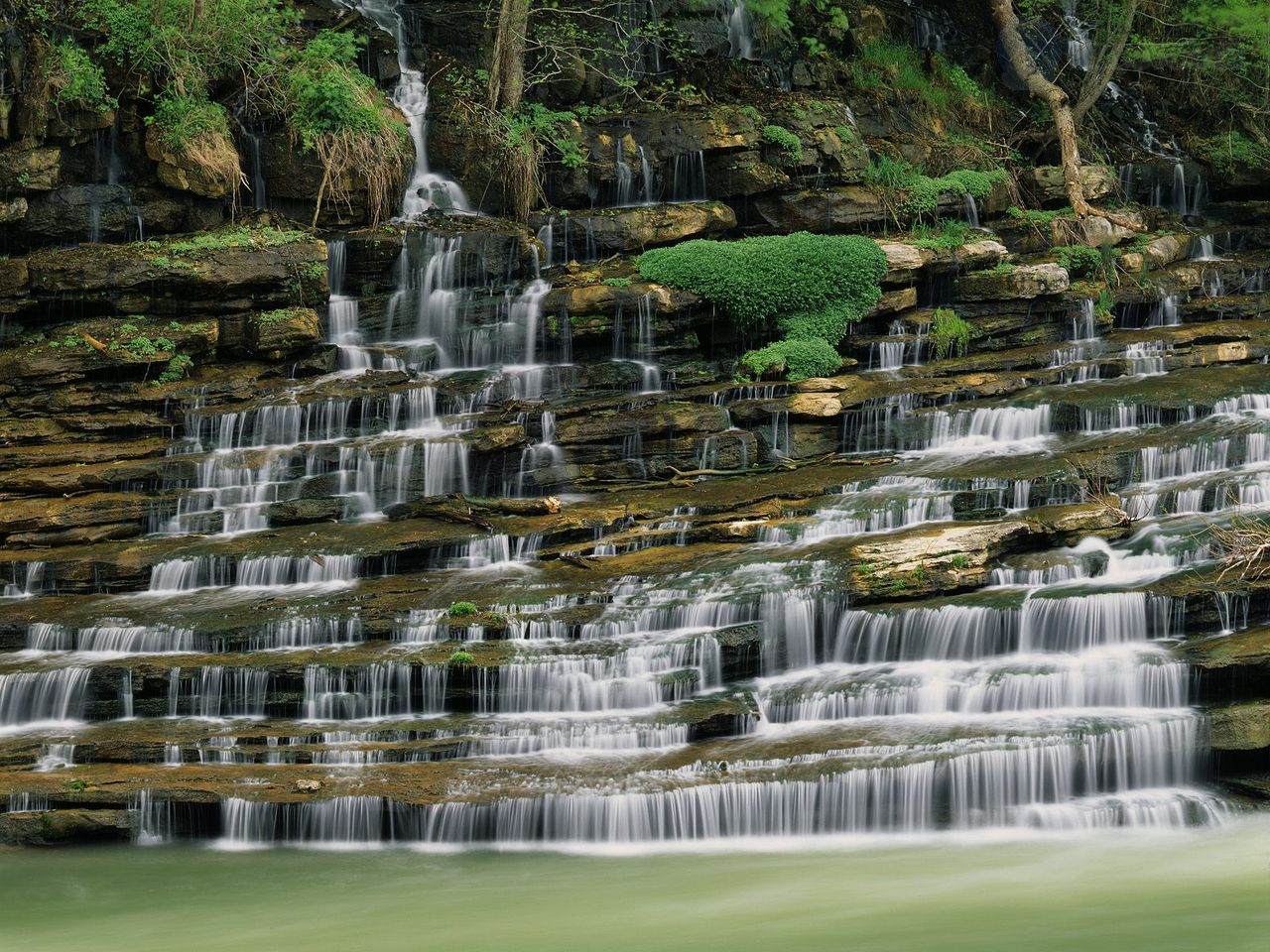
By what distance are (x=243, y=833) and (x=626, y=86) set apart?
17.3 metres

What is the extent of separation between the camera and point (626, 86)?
25422 millimetres

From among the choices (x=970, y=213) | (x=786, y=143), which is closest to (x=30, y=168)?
(x=786, y=143)

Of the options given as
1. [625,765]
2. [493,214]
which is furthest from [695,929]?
[493,214]

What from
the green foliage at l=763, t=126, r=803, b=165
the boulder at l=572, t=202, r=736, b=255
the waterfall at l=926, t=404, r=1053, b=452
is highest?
the green foliage at l=763, t=126, r=803, b=165

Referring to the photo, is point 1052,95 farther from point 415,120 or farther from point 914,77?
point 415,120

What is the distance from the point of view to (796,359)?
20.8m

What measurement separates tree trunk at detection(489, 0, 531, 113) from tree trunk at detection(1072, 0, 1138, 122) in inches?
419

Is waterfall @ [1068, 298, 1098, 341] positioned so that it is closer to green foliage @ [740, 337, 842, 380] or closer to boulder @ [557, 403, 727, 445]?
green foliage @ [740, 337, 842, 380]

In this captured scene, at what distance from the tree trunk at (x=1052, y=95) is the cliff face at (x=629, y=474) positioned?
57 centimetres

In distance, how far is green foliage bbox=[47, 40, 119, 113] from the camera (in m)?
21.7

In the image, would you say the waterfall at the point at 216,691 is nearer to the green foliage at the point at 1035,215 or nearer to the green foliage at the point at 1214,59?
the green foliage at the point at 1035,215

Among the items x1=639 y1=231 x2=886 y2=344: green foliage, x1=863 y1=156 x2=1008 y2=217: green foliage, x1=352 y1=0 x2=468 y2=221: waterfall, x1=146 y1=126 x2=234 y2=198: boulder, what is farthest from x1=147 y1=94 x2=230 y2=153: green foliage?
x1=863 y1=156 x2=1008 y2=217: green foliage

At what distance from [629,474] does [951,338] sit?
19.9 feet

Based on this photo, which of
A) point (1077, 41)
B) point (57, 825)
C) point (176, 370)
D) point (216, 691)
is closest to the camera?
point (57, 825)
